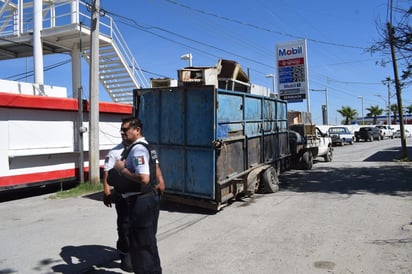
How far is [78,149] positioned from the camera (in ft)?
38.0

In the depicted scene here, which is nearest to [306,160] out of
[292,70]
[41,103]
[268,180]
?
[268,180]

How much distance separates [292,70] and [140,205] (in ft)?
72.1

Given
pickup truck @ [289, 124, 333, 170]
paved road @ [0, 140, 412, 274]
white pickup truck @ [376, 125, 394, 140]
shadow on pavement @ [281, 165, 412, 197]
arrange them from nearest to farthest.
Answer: paved road @ [0, 140, 412, 274] → shadow on pavement @ [281, 165, 412, 197] → pickup truck @ [289, 124, 333, 170] → white pickup truck @ [376, 125, 394, 140]

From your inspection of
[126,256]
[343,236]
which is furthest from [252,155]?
[126,256]

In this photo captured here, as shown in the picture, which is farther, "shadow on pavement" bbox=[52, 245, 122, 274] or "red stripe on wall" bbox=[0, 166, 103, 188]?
"red stripe on wall" bbox=[0, 166, 103, 188]

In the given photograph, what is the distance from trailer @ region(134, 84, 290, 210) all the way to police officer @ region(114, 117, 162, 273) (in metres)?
3.73

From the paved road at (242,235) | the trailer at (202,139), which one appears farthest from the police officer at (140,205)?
the trailer at (202,139)

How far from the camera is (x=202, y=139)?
8.00 metres

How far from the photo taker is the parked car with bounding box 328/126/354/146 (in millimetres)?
34616

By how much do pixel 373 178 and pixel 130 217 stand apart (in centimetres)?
1088

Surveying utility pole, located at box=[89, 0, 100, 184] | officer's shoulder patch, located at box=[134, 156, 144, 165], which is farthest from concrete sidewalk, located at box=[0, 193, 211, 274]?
officer's shoulder patch, located at box=[134, 156, 144, 165]

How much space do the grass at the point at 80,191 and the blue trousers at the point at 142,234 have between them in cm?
663

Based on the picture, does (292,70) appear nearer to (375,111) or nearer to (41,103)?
(41,103)

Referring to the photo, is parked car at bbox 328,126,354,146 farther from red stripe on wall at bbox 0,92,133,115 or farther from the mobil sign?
red stripe on wall at bbox 0,92,133,115
